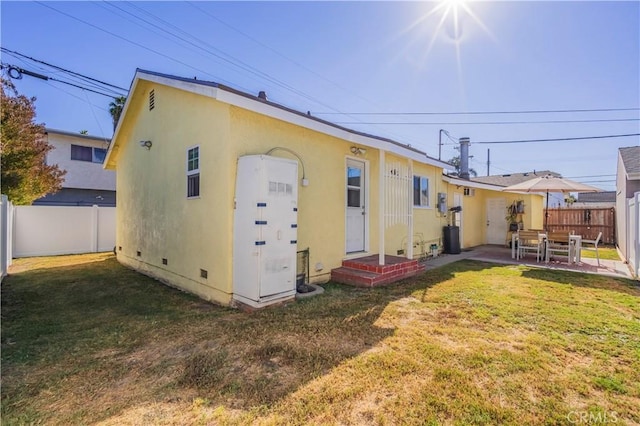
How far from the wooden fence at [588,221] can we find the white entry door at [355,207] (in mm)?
12742

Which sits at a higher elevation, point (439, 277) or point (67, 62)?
point (67, 62)

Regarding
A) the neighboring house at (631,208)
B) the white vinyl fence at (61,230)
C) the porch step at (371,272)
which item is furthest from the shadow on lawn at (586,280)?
the white vinyl fence at (61,230)

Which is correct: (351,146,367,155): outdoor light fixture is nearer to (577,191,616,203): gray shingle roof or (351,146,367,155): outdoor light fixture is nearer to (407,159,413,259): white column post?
(407,159,413,259): white column post

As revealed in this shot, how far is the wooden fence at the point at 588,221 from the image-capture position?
14.7 meters

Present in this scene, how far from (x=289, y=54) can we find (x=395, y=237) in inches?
382

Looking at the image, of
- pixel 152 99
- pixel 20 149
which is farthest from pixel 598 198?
pixel 20 149

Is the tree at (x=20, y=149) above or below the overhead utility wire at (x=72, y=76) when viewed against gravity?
below

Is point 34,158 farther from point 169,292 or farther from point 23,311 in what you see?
point 169,292

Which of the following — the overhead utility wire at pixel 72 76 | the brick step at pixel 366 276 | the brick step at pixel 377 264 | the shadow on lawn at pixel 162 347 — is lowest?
the shadow on lawn at pixel 162 347

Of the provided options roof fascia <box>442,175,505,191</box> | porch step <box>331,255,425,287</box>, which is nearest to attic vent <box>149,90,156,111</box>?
porch step <box>331,255,425,287</box>

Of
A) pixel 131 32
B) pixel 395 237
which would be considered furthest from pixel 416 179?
pixel 131 32

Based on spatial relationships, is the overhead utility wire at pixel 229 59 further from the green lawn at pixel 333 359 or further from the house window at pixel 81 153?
the house window at pixel 81 153

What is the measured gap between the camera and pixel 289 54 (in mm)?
13102

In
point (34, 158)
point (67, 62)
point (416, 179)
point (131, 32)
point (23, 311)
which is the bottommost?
point (23, 311)
